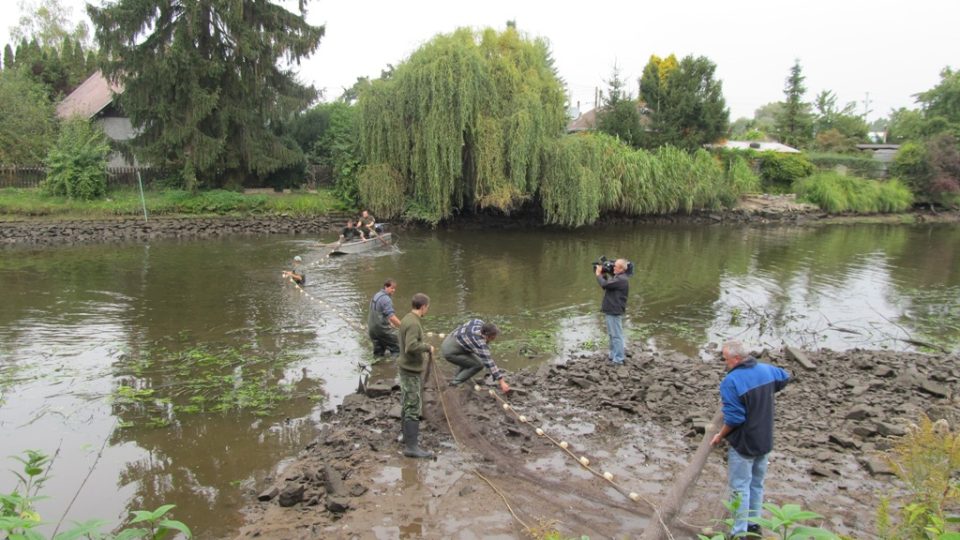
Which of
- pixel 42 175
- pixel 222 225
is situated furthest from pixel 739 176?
pixel 42 175

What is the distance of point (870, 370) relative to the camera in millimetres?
10492

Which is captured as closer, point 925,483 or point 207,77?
point 925,483

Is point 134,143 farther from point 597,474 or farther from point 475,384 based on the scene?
point 597,474

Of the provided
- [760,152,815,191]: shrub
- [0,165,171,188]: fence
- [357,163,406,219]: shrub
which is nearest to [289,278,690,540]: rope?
[357,163,406,219]: shrub

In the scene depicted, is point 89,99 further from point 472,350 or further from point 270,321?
point 472,350

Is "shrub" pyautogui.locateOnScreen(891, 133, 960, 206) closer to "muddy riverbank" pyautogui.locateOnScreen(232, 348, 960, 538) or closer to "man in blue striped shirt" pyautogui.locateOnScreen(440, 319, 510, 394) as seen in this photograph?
"muddy riverbank" pyautogui.locateOnScreen(232, 348, 960, 538)

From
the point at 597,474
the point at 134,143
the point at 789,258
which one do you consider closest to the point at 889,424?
the point at 597,474

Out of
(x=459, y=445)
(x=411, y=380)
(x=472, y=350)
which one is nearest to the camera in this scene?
(x=411, y=380)

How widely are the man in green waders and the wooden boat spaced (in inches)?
593

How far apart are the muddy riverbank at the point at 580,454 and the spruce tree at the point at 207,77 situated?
2362 cm

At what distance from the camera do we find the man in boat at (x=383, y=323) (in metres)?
A: 10.7

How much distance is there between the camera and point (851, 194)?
1642 inches

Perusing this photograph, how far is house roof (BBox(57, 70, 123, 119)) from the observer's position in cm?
3438

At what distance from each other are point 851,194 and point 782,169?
15.2 feet
